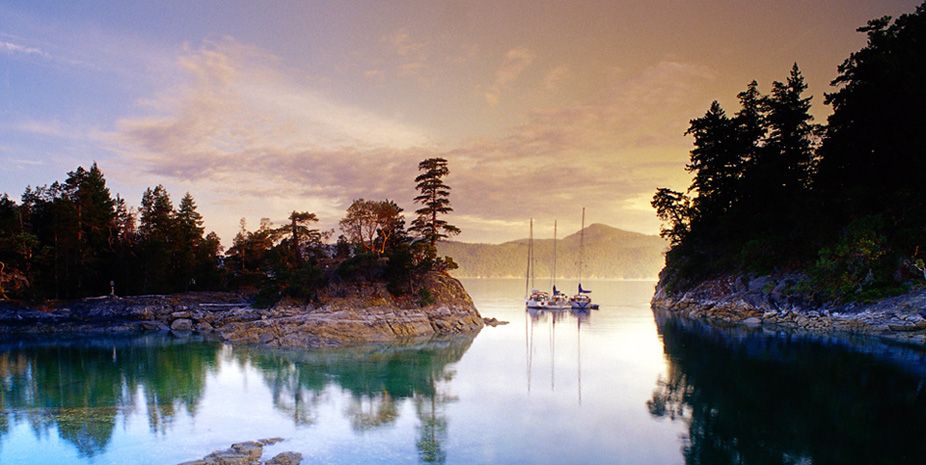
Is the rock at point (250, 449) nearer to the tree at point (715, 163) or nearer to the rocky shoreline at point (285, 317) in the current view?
the rocky shoreline at point (285, 317)

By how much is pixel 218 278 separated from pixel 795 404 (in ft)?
184

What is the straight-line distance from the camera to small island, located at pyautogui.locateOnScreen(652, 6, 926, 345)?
112 feet

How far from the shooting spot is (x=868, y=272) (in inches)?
1375

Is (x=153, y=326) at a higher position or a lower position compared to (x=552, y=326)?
higher

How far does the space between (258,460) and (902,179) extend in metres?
45.8

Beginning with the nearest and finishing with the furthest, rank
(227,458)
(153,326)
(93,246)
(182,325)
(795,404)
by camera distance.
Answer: (227,458) → (795,404) → (153,326) → (182,325) → (93,246)

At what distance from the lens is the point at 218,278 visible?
184 feet

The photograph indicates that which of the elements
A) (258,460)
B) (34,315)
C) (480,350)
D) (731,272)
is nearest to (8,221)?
(34,315)

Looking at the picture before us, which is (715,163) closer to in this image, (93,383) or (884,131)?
(884,131)

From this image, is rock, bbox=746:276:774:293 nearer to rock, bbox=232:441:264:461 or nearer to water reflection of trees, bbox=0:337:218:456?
rock, bbox=232:441:264:461

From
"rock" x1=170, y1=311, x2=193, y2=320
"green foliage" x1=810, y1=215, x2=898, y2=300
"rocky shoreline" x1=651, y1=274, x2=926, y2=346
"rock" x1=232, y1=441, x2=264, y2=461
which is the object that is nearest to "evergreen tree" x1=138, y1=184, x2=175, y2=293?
"rock" x1=170, y1=311, x2=193, y2=320

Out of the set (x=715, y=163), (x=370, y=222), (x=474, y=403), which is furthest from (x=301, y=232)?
(x=715, y=163)

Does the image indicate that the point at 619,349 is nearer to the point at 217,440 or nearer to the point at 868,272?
the point at 868,272

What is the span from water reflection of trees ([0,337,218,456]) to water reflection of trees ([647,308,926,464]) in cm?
1692
